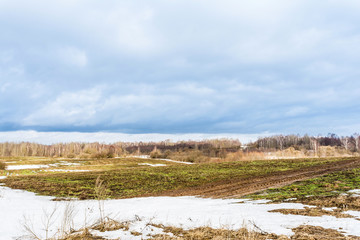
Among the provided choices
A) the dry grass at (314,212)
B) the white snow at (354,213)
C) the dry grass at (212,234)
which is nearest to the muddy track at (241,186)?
the dry grass at (314,212)

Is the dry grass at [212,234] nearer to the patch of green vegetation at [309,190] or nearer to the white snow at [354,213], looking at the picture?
the white snow at [354,213]

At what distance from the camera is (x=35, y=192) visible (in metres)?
16.1

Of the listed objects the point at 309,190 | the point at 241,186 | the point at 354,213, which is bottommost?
the point at 241,186

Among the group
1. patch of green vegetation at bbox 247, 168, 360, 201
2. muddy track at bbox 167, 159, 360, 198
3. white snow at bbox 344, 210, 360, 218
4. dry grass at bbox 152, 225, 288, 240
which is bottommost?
muddy track at bbox 167, 159, 360, 198

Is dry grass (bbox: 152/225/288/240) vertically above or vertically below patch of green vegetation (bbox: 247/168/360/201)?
above

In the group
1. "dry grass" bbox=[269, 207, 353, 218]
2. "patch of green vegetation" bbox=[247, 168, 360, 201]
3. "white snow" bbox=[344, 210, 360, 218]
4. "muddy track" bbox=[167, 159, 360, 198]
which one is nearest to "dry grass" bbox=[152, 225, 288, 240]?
"dry grass" bbox=[269, 207, 353, 218]

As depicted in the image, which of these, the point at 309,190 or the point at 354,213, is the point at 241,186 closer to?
the point at 309,190

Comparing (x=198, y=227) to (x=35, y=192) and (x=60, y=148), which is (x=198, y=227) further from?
(x=60, y=148)

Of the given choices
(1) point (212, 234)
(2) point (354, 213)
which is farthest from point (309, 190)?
(1) point (212, 234)

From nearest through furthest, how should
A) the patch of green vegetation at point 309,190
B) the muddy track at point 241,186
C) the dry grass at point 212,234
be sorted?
the dry grass at point 212,234 → the patch of green vegetation at point 309,190 → the muddy track at point 241,186

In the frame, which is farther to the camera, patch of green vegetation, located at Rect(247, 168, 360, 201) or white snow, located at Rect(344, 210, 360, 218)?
patch of green vegetation, located at Rect(247, 168, 360, 201)

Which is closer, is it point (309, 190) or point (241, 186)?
point (309, 190)

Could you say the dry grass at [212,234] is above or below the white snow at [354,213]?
below

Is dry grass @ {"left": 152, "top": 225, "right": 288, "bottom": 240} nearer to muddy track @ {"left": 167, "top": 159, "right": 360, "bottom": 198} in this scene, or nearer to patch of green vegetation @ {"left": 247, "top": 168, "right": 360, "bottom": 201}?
patch of green vegetation @ {"left": 247, "top": 168, "right": 360, "bottom": 201}
